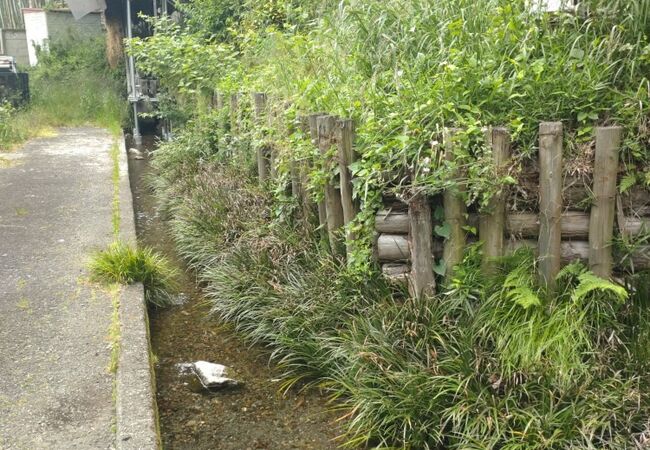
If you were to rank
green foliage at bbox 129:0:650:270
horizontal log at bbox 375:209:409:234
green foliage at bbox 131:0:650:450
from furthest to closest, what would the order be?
horizontal log at bbox 375:209:409:234 < green foliage at bbox 129:0:650:270 < green foliage at bbox 131:0:650:450

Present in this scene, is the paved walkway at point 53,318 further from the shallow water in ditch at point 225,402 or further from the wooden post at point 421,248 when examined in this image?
the wooden post at point 421,248

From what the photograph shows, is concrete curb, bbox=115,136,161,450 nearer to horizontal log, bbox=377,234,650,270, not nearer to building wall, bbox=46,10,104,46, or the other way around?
horizontal log, bbox=377,234,650,270

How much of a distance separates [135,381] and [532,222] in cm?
238

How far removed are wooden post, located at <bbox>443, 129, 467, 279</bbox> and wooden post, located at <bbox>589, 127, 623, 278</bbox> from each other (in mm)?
676

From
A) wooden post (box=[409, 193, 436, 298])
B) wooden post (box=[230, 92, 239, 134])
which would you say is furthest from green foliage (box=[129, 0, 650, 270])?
wooden post (box=[230, 92, 239, 134])

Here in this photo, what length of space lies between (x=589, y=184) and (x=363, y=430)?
179 centimetres

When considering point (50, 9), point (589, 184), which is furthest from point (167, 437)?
point (50, 9)

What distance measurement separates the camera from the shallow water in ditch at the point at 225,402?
3625mm

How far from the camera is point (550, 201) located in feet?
11.3

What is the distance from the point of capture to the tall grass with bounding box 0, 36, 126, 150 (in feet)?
40.0

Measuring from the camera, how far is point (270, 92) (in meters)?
6.14

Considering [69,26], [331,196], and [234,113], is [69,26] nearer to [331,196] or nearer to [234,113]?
[234,113]

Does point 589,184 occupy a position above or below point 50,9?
below

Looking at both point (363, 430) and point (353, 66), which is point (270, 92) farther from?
point (363, 430)
